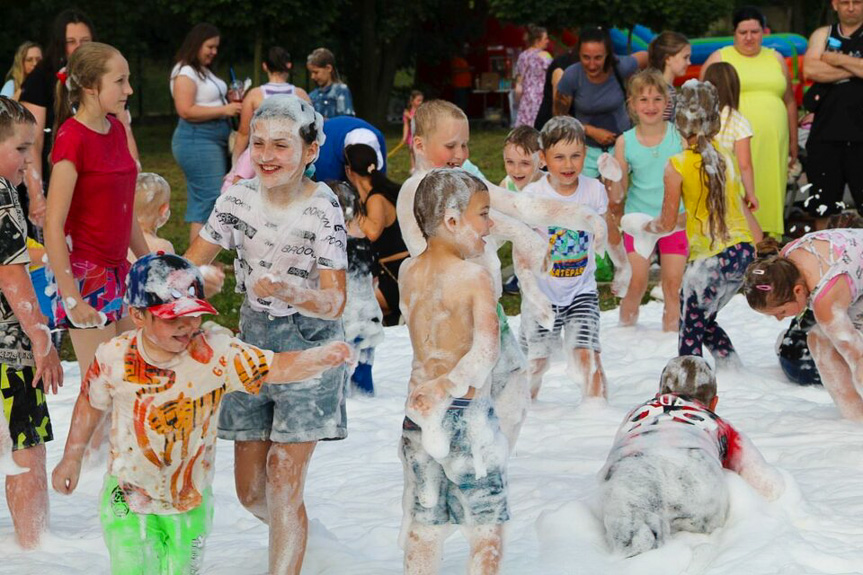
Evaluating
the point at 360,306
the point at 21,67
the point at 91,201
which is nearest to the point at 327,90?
the point at 21,67

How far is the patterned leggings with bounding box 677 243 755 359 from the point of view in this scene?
6.42m

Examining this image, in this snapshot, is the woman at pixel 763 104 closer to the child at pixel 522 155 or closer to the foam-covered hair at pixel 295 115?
the child at pixel 522 155

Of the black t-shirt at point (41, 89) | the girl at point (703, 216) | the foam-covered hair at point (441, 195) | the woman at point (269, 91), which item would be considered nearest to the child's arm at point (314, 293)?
the foam-covered hair at point (441, 195)

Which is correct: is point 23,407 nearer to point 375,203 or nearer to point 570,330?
point 570,330

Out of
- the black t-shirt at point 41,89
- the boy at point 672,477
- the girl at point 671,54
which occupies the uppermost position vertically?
the girl at point 671,54

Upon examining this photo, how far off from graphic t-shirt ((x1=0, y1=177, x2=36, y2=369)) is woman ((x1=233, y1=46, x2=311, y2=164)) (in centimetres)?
411

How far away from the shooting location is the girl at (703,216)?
6.39 metres

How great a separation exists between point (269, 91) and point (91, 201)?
15.4ft

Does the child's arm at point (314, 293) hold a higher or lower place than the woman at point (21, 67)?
lower

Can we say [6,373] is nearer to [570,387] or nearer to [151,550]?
[151,550]

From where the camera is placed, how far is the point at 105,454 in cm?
538

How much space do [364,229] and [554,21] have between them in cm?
1810

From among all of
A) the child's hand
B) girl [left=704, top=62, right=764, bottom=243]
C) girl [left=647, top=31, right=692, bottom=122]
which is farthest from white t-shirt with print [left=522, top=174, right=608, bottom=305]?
girl [left=647, top=31, right=692, bottom=122]

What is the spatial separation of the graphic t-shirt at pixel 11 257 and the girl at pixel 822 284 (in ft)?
9.30
